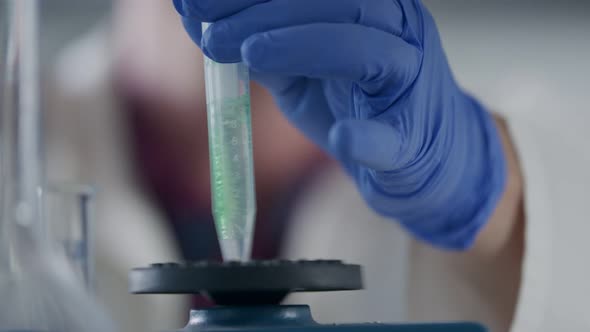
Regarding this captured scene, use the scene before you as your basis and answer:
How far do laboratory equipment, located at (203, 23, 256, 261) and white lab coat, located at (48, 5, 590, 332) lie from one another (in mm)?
518

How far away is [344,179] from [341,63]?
830mm

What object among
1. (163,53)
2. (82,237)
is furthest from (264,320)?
(163,53)

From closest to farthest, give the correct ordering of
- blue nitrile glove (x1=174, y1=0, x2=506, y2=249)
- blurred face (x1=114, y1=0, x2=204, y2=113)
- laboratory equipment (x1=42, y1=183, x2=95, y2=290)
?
blue nitrile glove (x1=174, y1=0, x2=506, y2=249), laboratory equipment (x1=42, y1=183, x2=95, y2=290), blurred face (x1=114, y1=0, x2=204, y2=113)

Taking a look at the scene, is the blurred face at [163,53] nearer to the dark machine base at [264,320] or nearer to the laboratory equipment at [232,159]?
the laboratory equipment at [232,159]

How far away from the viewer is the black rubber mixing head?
0.45 m

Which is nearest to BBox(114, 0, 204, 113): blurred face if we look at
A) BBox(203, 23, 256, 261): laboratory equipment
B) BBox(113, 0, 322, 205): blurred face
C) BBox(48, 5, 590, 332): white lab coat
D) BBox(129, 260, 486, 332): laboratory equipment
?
BBox(113, 0, 322, 205): blurred face

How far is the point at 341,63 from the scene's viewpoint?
601 millimetres

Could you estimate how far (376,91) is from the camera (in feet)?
2.22

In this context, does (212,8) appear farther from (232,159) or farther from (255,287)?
(255,287)

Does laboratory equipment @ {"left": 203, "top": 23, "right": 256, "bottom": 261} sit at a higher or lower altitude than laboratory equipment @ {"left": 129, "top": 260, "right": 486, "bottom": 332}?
higher

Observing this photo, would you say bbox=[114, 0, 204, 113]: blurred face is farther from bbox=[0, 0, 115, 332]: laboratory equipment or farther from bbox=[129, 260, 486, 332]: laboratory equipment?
bbox=[129, 260, 486, 332]: laboratory equipment

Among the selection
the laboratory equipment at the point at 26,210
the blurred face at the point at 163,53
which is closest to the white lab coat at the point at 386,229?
the blurred face at the point at 163,53

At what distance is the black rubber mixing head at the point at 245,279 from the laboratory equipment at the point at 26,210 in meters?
0.06

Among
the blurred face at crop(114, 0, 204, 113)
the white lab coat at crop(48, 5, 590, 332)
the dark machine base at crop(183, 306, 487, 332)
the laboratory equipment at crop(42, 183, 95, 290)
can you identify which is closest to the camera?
the dark machine base at crop(183, 306, 487, 332)
